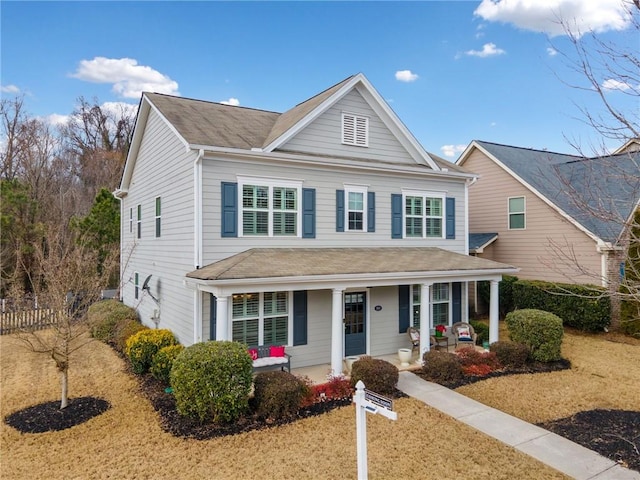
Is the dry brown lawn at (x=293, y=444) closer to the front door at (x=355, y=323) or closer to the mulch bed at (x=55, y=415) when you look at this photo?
the mulch bed at (x=55, y=415)

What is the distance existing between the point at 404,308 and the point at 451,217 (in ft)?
12.2

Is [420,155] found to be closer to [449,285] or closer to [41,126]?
[449,285]

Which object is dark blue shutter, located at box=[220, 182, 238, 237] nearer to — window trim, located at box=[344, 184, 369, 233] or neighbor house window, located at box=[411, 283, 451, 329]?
window trim, located at box=[344, 184, 369, 233]

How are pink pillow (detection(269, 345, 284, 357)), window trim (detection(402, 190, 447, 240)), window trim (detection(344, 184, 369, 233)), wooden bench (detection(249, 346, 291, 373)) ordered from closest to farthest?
wooden bench (detection(249, 346, 291, 373)) < pink pillow (detection(269, 345, 284, 357)) < window trim (detection(344, 184, 369, 233)) < window trim (detection(402, 190, 447, 240))

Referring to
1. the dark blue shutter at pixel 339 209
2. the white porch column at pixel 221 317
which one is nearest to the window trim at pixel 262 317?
the white porch column at pixel 221 317

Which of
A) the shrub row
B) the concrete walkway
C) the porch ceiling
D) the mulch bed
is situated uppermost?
the porch ceiling

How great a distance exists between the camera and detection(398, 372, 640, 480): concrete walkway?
5.71 metres

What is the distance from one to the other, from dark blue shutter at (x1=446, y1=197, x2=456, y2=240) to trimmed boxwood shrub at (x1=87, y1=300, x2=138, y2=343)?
11.3 metres

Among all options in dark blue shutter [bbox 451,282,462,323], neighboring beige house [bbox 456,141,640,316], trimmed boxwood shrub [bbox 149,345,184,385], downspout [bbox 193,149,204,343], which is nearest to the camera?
trimmed boxwood shrub [bbox 149,345,184,385]

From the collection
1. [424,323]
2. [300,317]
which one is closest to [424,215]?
[424,323]

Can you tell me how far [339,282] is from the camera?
971cm

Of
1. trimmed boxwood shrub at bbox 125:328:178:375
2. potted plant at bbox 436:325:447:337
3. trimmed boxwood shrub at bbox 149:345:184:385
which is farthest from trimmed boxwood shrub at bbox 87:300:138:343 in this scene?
potted plant at bbox 436:325:447:337

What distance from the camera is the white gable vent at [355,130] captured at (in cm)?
1253

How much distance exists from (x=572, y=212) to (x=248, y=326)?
1323 centimetres
